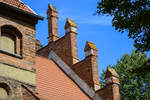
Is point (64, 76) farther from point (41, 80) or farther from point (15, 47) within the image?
point (15, 47)

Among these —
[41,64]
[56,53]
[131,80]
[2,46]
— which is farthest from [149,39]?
[131,80]

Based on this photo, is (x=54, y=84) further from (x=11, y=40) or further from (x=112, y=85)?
(x=11, y=40)

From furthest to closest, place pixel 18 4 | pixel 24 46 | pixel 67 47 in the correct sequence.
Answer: pixel 67 47, pixel 18 4, pixel 24 46

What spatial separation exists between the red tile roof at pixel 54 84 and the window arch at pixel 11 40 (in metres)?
2.96

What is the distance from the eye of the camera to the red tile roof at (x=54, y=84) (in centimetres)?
1983

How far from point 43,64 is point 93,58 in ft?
11.4

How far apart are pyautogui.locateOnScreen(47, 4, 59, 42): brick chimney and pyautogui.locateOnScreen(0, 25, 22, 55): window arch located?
9.94 metres

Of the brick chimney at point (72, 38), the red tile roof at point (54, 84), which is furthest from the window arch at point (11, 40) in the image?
the brick chimney at point (72, 38)

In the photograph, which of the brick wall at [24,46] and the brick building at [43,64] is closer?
the brick building at [43,64]

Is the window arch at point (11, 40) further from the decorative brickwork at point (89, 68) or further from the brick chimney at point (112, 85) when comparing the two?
the brick chimney at point (112, 85)

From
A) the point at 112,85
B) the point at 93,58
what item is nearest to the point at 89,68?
the point at 93,58

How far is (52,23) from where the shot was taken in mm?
27453

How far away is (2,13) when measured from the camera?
1681 cm

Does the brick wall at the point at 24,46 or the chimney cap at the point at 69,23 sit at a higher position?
the chimney cap at the point at 69,23
